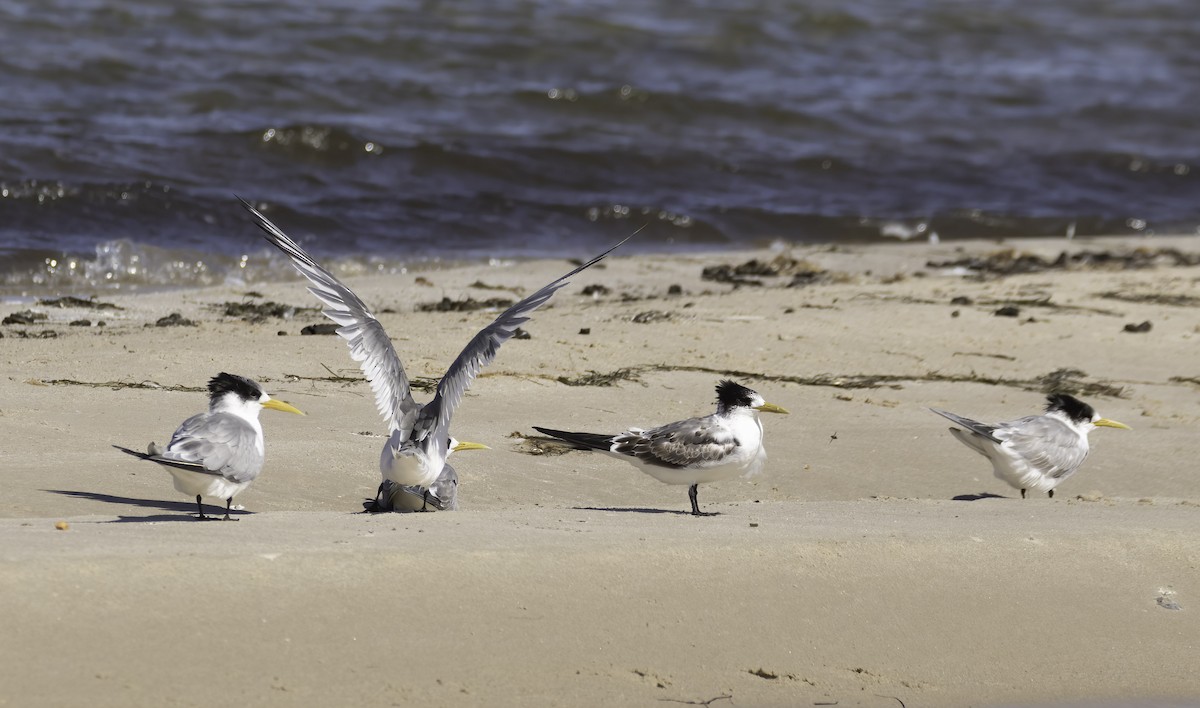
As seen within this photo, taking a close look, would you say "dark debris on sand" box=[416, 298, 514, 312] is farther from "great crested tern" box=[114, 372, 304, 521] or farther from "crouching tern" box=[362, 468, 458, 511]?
"great crested tern" box=[114, 372, 304, 521]

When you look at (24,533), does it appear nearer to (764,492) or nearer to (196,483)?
(196,483)

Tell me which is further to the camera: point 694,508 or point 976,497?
point 976,497

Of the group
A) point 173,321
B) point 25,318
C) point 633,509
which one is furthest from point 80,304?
point 633,509

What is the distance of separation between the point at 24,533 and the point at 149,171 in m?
8.53

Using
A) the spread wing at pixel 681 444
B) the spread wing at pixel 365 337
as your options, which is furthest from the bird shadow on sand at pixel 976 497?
the spread wing at pixel 365 337

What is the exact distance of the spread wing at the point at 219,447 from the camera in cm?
478

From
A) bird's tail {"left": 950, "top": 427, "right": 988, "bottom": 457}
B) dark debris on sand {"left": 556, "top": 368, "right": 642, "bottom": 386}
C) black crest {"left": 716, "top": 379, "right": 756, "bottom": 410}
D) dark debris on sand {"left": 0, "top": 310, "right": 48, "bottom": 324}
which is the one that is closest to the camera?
black crest {"left": 716, "top": 379, "right": 756, "bottom": 410}

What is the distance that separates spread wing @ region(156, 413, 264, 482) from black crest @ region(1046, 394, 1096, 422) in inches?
133

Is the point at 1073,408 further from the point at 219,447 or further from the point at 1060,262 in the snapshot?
the point at 1060,262

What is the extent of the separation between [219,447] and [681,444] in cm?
167

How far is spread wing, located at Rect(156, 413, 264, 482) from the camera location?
4.78 metres

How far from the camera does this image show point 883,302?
894 centimetres

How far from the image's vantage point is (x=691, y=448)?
212 inches

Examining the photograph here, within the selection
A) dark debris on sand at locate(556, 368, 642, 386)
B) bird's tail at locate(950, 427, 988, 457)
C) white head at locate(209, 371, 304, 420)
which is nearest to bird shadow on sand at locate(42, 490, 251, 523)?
white head at locate(209, 371, 304, 420)
